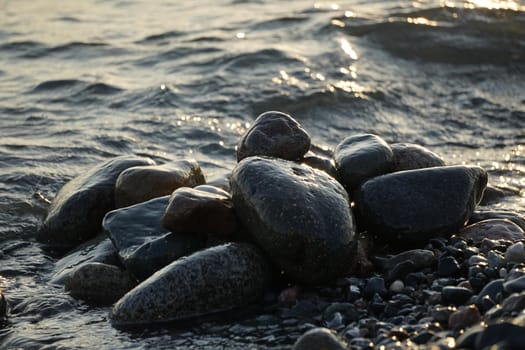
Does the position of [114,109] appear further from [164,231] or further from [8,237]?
[164,231]

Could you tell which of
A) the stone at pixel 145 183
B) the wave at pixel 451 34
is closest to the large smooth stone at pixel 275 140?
the stone at pixel 145 183

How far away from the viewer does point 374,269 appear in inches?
204

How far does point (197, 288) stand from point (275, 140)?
145 centimetres

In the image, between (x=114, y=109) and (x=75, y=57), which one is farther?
(x=75, y=57)

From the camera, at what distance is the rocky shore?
4461mm

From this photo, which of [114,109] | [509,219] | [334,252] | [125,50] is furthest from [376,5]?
[334,252]

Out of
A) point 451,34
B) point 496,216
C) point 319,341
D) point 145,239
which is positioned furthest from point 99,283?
point 451,34

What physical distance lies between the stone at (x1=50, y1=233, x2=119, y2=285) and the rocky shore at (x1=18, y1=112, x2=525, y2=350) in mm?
13

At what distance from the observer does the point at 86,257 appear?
5.72 m

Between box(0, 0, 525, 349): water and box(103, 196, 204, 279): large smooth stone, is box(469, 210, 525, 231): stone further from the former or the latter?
box(103, 196, 204, 279): large smooth stone

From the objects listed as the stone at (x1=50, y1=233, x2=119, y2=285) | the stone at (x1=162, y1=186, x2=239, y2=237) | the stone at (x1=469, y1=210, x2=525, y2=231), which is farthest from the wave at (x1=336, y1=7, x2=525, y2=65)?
the stone at (x1=162, y1=186, x2=239, y2=237)

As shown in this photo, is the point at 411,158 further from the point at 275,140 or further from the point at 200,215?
the point at 200,215

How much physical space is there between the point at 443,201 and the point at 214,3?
954 cm

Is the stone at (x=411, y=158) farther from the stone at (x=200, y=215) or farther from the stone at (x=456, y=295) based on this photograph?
the stone at (x=456, y=295)
